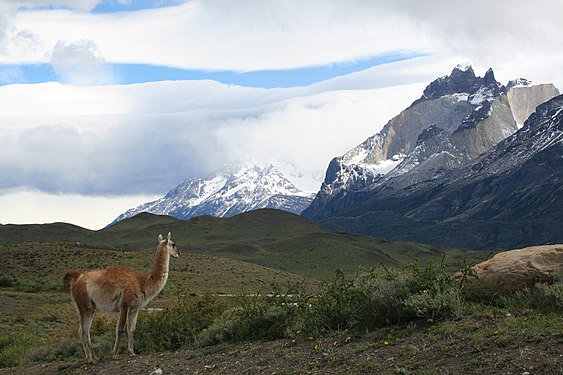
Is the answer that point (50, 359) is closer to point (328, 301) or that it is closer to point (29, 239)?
point (328, 301)

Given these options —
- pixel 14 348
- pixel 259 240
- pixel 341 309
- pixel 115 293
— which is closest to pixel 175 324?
pixel 115 293

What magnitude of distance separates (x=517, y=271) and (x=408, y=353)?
191 inches

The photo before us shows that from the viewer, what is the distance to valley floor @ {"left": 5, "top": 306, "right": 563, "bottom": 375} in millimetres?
11188

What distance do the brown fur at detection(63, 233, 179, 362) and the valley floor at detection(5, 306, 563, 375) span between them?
0.93 meters

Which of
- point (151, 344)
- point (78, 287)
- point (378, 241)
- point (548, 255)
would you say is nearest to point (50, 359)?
point (151, 344)

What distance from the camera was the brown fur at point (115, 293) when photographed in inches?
667

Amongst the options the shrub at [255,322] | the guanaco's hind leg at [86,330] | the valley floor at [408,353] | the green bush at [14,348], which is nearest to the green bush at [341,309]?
the shrub at [255,322]

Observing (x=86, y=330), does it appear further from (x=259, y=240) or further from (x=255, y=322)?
(x=259, y=240)

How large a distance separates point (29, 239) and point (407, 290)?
14715cm

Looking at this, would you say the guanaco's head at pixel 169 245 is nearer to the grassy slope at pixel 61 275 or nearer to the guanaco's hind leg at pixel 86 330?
the guanaco's hind leg at pixel 86 330

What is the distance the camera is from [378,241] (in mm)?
180000

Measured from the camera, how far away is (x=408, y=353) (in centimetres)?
1239

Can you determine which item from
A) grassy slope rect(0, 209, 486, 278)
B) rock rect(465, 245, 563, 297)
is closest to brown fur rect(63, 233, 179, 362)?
rock rect(465, 245, 563, 297)

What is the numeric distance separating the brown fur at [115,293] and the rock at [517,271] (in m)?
7.74
